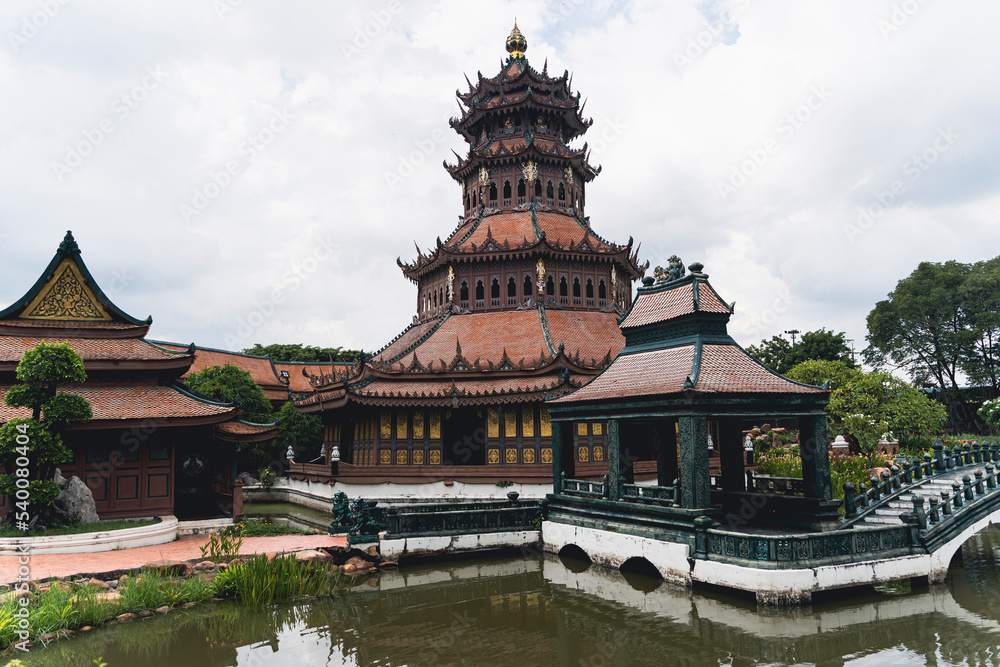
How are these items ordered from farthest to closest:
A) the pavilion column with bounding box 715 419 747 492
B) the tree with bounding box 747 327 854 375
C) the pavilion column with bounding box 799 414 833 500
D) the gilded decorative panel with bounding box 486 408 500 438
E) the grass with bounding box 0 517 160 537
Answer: the tree with bounding box 747 327 854 375, the gilded decorative panel with bounding box 486 408 500 438, the pavilion column with bounding box 715 419 747 492, the grass with bounding box 0 517 160 537, the pavilion column with bounding box 799 414 833 500

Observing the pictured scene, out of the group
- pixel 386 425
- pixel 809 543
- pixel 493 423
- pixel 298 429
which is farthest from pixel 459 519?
pixel 298 429

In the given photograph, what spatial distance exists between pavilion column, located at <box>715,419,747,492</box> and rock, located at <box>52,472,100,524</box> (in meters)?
17.1

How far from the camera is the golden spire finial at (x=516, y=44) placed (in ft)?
132

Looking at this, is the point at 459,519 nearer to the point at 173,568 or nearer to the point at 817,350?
the point at 173,568

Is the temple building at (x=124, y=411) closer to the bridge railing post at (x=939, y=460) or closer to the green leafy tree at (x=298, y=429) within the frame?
the green leafy tree at (x=298, y=429)

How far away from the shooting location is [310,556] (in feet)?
51.1

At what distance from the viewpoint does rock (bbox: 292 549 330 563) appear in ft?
50.4

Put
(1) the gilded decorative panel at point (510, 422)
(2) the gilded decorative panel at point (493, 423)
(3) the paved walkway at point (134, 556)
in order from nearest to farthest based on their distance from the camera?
(3) the paved walkway at point (134, 556)
(1) the gilded decorative panel at point (510, 422)
(2) the gilded decorative panel at point (493, 423)

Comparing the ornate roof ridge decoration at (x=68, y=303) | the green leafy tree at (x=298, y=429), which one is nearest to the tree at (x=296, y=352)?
the green leafy tree at (x=298, y=429)

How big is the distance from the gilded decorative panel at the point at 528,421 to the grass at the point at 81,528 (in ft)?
45.3

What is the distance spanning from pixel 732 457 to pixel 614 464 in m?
4.00

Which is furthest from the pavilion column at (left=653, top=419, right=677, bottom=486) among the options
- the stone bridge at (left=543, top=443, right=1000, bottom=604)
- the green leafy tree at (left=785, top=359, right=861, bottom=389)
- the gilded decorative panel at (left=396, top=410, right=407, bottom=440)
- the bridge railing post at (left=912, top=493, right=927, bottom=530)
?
the green leafy tree at (left=785, top=359, right=861, bottom=389)

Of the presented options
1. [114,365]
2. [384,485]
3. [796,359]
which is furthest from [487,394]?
[796,359]

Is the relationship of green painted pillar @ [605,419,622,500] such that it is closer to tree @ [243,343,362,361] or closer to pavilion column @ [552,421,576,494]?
pavilion column @ [552,421,576,494]
